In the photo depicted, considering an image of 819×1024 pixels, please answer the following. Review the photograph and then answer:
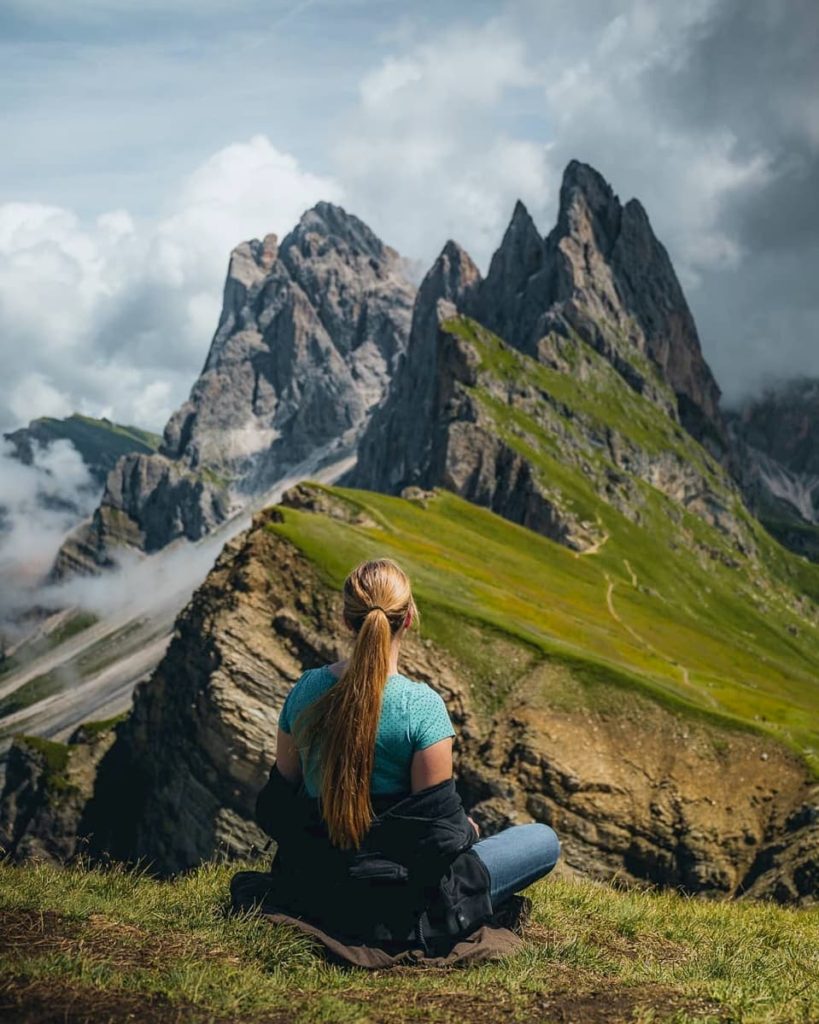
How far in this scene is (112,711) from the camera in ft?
628

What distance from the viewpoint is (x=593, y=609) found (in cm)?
11231

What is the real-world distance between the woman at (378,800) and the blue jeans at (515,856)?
0.38 m

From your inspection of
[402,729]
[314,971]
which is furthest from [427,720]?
[314,971]

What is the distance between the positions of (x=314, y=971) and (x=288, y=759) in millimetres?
2251

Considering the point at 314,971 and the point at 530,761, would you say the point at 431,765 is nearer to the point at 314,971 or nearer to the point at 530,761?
the point at 314,971

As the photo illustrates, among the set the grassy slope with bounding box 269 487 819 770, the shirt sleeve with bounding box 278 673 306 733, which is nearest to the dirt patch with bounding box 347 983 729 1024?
the shirt sleeve with bounding box 278 673 306 733

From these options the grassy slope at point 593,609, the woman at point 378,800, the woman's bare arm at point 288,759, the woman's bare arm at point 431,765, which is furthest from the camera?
the grassy slope at point 593,609

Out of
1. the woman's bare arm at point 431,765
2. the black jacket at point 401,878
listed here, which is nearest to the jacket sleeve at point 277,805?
the black jacket at point 401,878

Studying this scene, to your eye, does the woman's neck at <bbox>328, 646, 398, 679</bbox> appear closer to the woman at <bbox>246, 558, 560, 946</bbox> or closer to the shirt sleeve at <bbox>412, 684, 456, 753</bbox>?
the woman at <bbox>246, 558, 560, 946</bbox>

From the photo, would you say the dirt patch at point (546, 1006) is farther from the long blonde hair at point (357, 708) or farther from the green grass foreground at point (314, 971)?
the long blonde hair at point (357, 708)

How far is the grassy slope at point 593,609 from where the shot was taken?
184 ft

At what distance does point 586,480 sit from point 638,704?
151m

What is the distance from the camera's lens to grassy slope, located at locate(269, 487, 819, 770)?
56.0 m

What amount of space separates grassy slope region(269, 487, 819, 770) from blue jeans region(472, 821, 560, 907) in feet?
138
